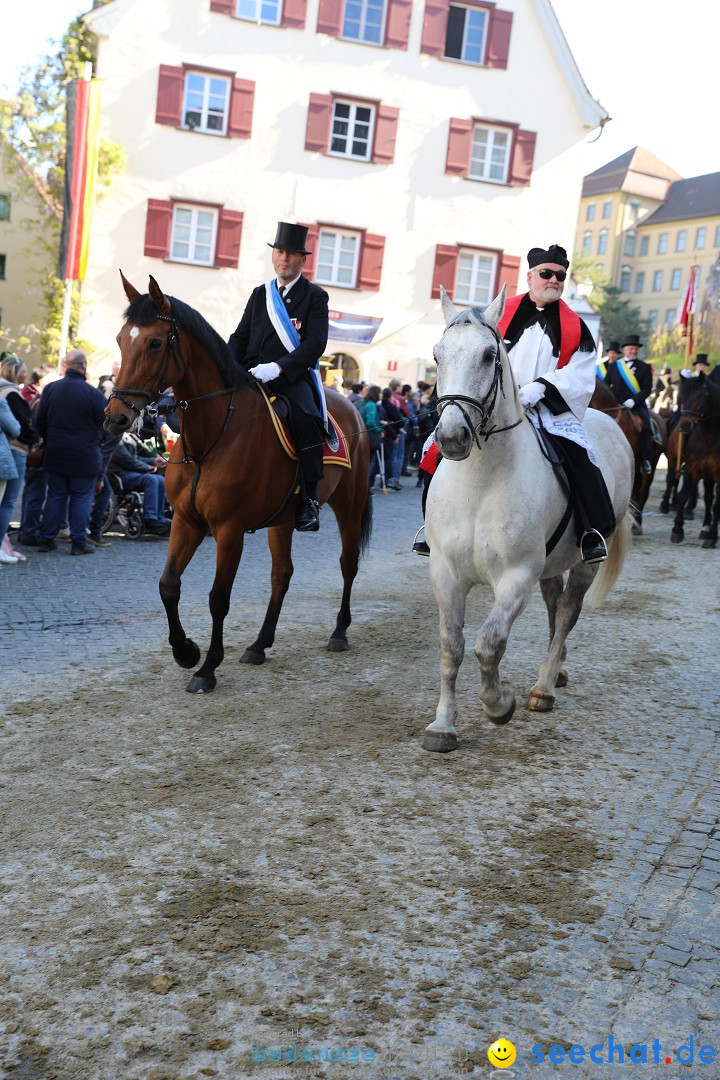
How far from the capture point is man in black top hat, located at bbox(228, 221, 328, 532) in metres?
7.21

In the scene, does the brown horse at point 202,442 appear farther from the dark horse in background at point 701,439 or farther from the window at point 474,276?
the window at point 474,276

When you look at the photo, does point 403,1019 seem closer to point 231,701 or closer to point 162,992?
point 162,992

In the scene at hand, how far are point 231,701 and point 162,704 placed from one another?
0.41 metres

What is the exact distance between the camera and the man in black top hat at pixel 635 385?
15.9 metres

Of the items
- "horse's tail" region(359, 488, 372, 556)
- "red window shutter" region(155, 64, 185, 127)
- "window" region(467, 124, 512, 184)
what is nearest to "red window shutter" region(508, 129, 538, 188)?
"window" region(467, 124, 512, 184)

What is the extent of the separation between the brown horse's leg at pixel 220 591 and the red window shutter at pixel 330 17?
90.7ft

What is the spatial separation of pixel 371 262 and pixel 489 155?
17.0 ft

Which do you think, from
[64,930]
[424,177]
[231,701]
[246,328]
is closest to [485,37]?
[424,177]

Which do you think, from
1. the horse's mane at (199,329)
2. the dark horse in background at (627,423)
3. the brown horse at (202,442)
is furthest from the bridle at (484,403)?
the dark horse in background at (627,423)

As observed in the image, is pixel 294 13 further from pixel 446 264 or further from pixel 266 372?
pixel 266 372

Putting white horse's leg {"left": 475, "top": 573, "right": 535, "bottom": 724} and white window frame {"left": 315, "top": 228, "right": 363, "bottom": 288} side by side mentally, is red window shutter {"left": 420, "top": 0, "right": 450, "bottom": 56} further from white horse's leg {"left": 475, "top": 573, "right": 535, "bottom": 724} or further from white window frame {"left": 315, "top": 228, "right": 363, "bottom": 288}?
white horse's leg {"left": 475, "top": 573, "right": 535, "bottom": 724}

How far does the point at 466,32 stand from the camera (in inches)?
1251

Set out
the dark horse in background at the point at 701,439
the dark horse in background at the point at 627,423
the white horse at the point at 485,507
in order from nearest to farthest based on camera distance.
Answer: the white horse at the point at 485,507 < the dark horse in background at the point at 627,423 < the dark horse in background at the point at 701,439

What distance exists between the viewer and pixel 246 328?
7.67 metres
